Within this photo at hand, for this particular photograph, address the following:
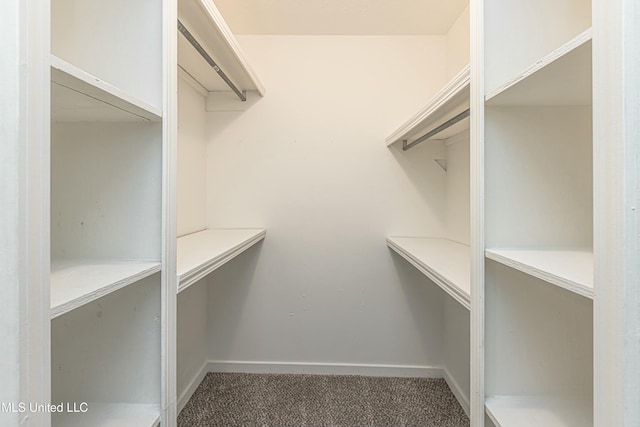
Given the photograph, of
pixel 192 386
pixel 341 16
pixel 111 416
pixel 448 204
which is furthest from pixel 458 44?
pixel 192 386

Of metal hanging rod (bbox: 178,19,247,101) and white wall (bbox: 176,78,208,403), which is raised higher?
metal hanging rod (bbox: 178,19,247,101)

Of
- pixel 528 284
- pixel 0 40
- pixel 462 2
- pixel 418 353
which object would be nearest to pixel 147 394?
pixel 0 40

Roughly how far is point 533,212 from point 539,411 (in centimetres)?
48

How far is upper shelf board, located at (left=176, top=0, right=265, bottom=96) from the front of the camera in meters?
1.16

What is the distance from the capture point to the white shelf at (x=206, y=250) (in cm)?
105

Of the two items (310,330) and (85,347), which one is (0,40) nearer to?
(85,347)

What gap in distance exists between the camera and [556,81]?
0.75 metres

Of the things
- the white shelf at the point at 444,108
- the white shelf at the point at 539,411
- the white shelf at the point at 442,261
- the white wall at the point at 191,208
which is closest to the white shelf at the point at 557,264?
the white shelf at the point at 442,261

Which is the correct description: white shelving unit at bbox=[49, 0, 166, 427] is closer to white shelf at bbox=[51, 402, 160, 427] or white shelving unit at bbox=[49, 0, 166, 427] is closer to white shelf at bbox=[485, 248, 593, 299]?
white shelf at bbox=[51, 402, 160, 427]

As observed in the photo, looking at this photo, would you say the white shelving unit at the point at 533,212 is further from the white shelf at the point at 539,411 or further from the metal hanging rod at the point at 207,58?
the metal hanging rod at the point at 207,58

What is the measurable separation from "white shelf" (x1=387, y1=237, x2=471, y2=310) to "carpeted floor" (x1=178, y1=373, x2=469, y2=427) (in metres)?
0.77

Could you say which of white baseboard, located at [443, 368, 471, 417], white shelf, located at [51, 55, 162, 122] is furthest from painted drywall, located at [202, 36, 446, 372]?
white shelf, located at [51, 55, 162, 122]

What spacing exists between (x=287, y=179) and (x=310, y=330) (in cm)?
91

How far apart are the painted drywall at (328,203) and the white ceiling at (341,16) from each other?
0.08 meters
